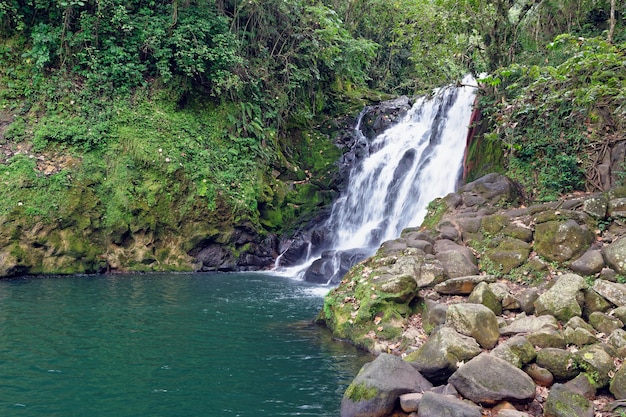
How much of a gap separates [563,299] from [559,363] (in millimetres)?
1512

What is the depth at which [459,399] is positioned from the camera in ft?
17.8

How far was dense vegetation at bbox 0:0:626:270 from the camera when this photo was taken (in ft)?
42.9

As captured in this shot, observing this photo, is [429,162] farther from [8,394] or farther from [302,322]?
[8,394]

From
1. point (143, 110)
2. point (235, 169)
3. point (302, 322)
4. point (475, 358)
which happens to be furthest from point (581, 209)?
point (143, 110)

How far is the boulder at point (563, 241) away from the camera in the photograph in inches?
A: 328

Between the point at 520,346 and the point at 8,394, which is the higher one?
the point at 520,346

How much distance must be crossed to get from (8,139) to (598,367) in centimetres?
1611

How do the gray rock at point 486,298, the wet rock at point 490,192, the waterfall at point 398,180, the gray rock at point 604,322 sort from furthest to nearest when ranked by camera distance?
1. the waterfall at point 398,180
2. the wet rock at point 490,192
3. the gray rock at point 486,298
4. the gray rock at point 604,322

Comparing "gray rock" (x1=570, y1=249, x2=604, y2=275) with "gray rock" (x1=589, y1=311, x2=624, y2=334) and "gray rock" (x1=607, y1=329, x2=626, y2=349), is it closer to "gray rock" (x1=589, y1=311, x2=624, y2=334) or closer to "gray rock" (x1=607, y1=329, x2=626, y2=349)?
"gray rock" (x1=589, y1=311, x2=624, y2=334)

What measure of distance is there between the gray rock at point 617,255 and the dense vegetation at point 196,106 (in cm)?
321

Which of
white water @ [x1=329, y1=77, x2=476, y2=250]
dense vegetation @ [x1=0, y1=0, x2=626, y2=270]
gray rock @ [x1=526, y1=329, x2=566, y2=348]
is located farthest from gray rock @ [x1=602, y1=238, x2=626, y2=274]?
white water @ [x1=329, y1=77, x2=476, y2=250]

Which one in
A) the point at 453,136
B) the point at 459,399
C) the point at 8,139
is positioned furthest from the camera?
the point at 453,136

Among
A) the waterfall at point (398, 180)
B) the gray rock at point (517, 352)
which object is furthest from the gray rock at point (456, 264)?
the waterfall at point (398, 180)

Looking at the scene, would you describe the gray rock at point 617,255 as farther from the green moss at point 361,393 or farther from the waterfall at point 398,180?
the waterfall at point 398,180
